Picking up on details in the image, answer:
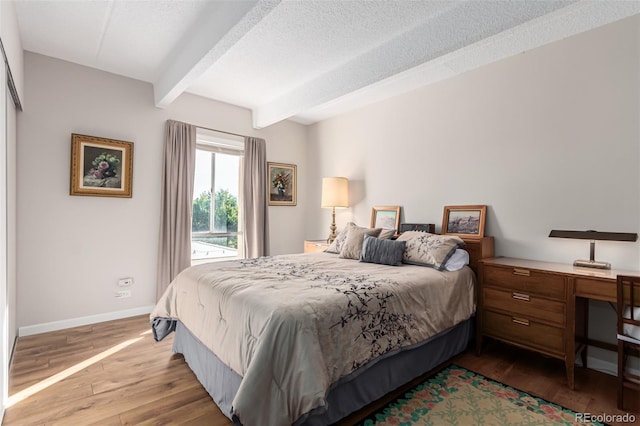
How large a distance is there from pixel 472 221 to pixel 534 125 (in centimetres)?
101

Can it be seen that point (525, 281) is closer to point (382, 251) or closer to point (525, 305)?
point (525, 305)

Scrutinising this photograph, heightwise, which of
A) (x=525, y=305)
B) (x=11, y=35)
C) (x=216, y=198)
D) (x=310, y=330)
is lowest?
(x=525, y=305)

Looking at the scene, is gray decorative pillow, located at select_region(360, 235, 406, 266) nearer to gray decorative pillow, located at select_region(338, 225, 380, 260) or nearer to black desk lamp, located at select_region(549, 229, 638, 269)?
gray decorative pillow, located at select_region(338, 225, 380, 260)

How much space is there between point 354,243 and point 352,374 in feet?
5.62

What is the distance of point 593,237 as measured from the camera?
2275 millimetres

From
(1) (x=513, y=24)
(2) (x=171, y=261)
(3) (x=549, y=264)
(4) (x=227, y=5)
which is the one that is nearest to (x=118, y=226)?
(2) (x=171, y=261)

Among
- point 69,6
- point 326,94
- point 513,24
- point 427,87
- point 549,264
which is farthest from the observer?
point 427,87

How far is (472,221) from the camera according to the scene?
312 cm

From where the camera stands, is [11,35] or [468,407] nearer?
[468,407]

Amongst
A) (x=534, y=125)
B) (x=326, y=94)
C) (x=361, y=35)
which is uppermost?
(x=361, y=35)

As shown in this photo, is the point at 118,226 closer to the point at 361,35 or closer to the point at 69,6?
the point at 69,6

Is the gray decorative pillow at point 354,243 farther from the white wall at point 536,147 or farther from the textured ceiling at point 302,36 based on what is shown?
the textured ceiling at point 302,36

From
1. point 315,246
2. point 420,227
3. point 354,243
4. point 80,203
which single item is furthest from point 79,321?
point 420,227

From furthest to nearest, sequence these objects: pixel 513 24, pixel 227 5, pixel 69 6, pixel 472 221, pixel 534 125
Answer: pixel 472 221 → pixel 534 125 → pixel 69 6 → pixel 227 5 → pixel 513 24
